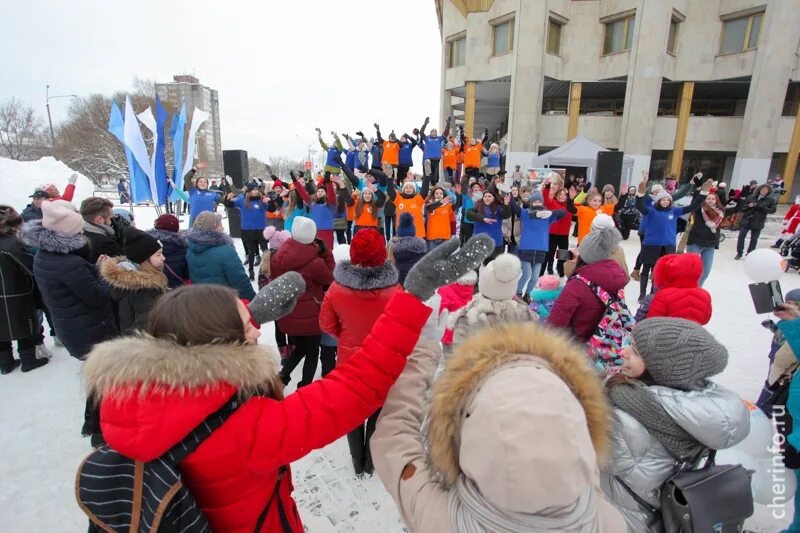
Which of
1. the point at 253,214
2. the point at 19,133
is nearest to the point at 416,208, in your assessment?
the point at 253,214

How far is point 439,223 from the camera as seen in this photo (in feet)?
23.4

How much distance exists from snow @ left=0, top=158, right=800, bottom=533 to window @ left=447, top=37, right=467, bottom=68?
24820mm

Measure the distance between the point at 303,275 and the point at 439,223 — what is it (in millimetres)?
4191

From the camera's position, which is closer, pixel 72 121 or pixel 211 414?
pixel 211 414

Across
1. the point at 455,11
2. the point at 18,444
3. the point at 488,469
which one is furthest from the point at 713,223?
the point at 455,11

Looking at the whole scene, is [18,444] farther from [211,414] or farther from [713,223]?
[713,223]

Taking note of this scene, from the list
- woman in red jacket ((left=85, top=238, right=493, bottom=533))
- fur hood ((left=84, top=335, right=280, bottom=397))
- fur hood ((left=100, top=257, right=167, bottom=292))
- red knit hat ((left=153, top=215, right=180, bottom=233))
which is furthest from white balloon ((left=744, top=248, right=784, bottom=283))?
red knit hat ((left=153, top=215, right=180, bottom=233))

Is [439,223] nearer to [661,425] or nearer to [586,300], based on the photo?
[586,300]

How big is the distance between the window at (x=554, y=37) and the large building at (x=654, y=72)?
0.06 m

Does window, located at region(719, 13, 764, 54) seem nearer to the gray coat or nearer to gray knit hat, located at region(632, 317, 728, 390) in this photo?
gray knit hat, located at region(632, 317, 728, 390)

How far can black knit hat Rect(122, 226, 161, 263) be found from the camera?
289 centimetres

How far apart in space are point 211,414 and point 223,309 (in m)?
0.30

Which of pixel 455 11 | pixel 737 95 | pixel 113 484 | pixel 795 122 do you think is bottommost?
pixel 113 484

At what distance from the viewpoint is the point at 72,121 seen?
2733 cm
